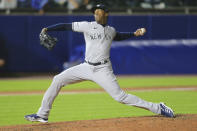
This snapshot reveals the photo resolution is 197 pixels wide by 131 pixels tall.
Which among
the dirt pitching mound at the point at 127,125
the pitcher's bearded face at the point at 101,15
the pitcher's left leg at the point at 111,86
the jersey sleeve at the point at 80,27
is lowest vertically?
the dirt pitching mound at the point at 127,125

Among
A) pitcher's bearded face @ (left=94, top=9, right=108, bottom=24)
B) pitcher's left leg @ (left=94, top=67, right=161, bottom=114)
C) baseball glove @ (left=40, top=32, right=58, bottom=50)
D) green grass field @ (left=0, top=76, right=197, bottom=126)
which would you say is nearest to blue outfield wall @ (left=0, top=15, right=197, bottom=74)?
green grass field @ (left=0, top=76, right=197, bottom=126)

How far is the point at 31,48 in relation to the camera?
792 inches

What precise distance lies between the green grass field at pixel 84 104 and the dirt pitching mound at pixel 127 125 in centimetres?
144

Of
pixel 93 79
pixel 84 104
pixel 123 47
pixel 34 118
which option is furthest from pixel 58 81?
pixel 123 47

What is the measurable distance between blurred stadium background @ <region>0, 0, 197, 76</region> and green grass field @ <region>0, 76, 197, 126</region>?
2.76 meters

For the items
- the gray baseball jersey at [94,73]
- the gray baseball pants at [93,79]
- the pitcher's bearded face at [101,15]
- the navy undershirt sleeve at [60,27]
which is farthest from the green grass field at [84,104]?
the pitcher's bearded face at [101,15]

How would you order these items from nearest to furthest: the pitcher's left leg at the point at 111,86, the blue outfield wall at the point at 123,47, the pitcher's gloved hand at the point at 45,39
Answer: the pitcher's left leg at the point at 111,86 → the pitcher's gloved hand at the point at 45,39 → the blue outfield wall at the point at 123,47

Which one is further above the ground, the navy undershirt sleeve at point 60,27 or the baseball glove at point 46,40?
the navy undershirt sleeve at point 60,27

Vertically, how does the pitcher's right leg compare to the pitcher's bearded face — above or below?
below

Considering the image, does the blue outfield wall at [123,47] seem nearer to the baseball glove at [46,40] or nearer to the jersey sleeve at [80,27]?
the baseball glove at [46,40]

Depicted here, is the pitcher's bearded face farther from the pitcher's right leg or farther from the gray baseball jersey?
the pitcher's right leg

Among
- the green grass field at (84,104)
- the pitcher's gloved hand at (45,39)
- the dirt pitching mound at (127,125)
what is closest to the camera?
the dirt pitching mound at (127,125)

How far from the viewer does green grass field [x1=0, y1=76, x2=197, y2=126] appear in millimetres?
9367

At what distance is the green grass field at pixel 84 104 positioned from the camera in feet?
30.7
